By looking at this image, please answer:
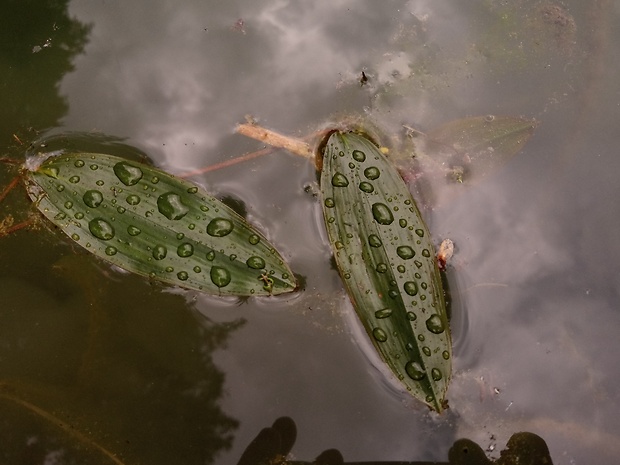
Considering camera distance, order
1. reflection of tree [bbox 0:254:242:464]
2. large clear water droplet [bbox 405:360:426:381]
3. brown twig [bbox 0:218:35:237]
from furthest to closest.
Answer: brown twig [bbox 0:218:35:237] → reflection of tree [bbox 0:254:242:464] → large clear water droplet [bbox 405:360:426:381]

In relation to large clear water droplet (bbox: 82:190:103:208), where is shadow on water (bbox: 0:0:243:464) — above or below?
below

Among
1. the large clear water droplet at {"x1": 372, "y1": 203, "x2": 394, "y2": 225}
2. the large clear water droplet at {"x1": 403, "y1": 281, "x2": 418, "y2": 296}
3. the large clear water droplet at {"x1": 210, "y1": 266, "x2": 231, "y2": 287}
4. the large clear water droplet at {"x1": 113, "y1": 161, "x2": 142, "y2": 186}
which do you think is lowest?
the large clear water droplet at {"x1": 210, "y1": 266, "x2": 231, "y2": 287}

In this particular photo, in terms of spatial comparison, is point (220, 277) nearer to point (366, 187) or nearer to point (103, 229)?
point (103, 229)

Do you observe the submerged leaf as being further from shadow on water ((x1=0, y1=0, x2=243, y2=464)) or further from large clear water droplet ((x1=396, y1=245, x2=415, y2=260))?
shadow on water ((x1=0, y1=0, x2=243, y2=464))

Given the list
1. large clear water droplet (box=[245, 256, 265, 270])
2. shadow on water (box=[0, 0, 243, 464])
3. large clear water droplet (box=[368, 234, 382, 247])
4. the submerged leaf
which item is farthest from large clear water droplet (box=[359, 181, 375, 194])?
shadow on water (box=[0, 0, 243, 464])

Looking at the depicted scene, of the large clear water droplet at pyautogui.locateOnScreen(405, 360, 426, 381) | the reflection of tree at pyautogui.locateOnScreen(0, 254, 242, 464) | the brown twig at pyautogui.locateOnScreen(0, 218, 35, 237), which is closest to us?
the large clear water droplet at pyautogui.locateOnScreen(405, 360, 426, 381)

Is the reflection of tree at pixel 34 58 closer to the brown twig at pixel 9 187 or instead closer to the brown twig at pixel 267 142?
the brown twig at pixel 9 187
